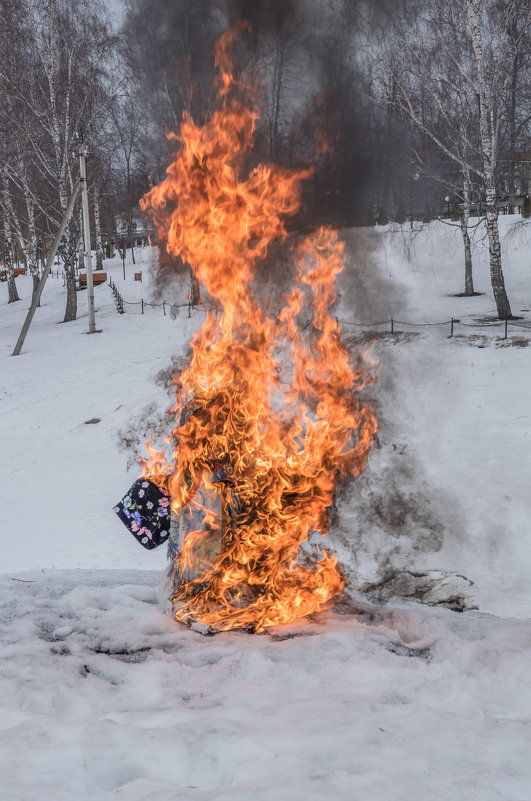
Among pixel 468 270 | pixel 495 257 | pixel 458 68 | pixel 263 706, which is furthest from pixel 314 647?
pixel 468 270

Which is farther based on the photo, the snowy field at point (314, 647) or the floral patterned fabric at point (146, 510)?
the floral patterned fabric at point (146, 510)

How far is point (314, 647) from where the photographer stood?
3.81 metres

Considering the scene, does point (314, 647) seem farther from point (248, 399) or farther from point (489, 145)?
point (489, 145)

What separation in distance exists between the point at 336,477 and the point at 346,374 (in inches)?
33.3

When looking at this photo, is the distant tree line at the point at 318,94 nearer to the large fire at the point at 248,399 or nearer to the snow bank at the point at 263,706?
the large fire at the point at 248,399

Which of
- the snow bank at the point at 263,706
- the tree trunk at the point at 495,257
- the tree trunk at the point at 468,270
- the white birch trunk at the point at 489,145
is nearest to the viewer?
the snow bank at the point at 263,706

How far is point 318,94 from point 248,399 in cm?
269

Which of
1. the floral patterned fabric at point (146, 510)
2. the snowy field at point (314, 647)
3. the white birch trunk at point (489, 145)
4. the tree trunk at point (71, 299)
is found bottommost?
the snowy field at point (314, 647)

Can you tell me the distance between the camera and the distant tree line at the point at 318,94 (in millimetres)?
5148

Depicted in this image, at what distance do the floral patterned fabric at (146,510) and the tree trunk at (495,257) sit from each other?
11422mm

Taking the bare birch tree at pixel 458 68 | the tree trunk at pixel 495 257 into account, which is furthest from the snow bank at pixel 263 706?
the bare birch tree at pixel 458 68

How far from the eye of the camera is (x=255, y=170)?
5.12 m

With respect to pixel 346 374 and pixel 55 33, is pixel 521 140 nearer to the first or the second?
pixel 55 33

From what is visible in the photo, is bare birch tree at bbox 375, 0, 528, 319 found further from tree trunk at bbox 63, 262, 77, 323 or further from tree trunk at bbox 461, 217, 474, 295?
tree trunk at bbox 63, 262, 77, 323
